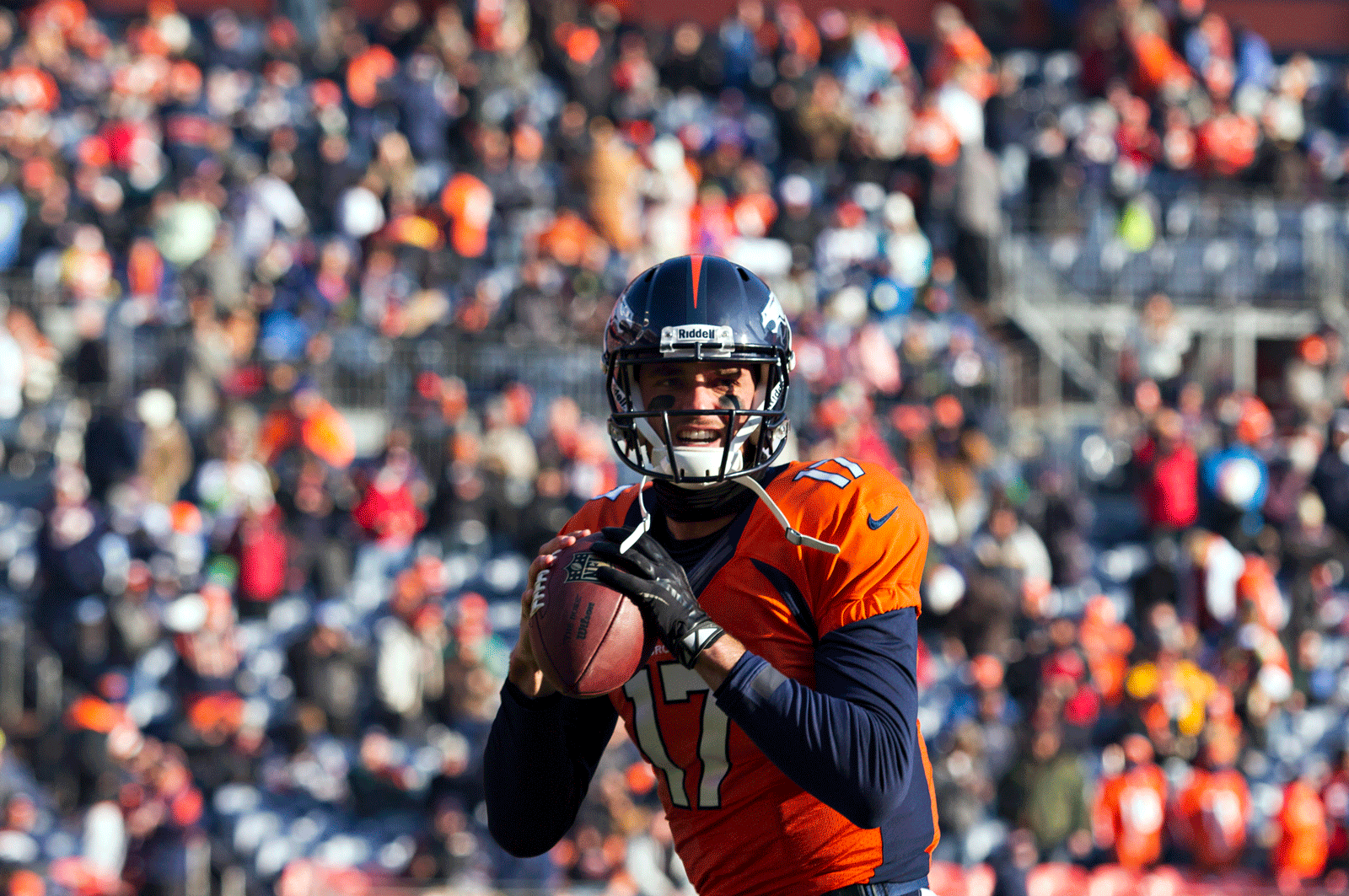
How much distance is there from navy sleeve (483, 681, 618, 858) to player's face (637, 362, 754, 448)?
534mm

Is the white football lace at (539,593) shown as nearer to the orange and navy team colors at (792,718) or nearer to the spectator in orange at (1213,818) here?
the orange and navy team colors at (792,718)

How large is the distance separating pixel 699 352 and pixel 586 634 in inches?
22.8

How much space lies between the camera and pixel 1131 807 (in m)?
9.77

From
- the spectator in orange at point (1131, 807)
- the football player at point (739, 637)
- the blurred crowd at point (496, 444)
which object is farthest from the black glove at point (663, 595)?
the spectator in orange at point (1131, 807)

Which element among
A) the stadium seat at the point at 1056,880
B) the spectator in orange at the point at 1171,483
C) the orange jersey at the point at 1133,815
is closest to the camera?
the stadium seat at the point at 1056,880

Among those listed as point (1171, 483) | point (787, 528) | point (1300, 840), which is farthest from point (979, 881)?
point (787, 528)

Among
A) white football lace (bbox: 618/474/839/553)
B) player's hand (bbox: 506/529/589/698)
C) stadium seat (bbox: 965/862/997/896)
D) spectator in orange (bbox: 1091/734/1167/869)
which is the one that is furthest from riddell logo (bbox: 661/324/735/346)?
spectator in orange (bbox: 1091/734/1167/869)

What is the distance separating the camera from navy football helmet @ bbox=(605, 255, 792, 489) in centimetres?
288

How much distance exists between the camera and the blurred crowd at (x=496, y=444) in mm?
9516

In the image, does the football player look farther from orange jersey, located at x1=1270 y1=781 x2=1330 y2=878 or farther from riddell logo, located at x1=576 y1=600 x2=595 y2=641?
orange jersey, located at x1=1270 y1=781 x2=1330 y2=878

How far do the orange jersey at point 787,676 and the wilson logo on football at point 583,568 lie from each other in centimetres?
26

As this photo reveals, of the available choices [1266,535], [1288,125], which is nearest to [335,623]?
[1266,535]

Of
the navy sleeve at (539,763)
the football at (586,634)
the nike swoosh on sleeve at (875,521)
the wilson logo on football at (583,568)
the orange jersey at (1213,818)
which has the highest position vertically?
the nike swoosh on sleeve at (875,521)

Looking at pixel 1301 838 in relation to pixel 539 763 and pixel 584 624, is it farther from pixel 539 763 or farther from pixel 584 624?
pixel 584 624
